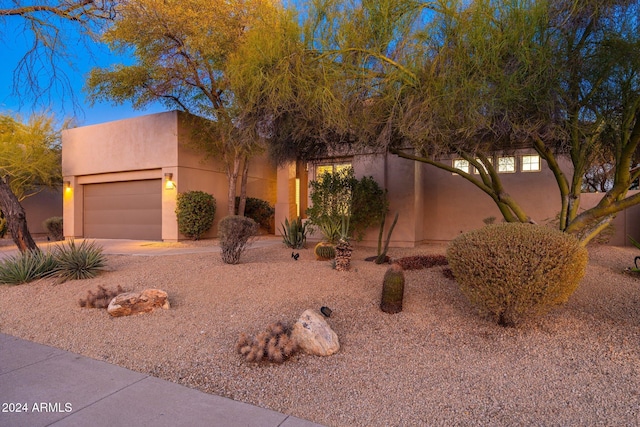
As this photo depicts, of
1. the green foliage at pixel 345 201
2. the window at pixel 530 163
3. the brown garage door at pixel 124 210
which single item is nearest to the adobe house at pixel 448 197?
the window at pixel 530 163

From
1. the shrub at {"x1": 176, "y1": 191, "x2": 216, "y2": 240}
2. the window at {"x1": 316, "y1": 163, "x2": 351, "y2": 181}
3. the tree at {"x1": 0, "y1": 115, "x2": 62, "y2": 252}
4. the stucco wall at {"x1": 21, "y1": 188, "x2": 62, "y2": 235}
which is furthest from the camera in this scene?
the stucco wall at {"x1": 21, "y1": 188, "x2": 62, "y2": 235}

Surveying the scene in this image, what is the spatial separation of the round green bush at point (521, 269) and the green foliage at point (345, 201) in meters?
6.32

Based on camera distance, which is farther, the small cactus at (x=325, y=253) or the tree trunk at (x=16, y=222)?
the tree trunk at (x=16, y=222)

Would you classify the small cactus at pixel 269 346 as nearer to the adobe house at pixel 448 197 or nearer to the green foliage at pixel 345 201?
the green foliage at pixel 345 201

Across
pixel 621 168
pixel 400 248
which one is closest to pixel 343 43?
pixel 621 168

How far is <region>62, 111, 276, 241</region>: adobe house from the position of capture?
14.8 metres

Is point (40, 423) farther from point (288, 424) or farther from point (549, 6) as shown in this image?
point (549, 6)

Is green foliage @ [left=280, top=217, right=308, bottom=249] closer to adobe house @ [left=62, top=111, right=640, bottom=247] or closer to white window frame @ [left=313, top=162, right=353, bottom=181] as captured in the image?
adobe house @ [left=62, top=111, right=640, bottom=247]

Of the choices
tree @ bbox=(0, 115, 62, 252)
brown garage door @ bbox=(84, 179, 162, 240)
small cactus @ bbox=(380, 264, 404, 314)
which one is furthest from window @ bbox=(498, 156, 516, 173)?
tree @ bbox=(0, 115, 62, 252)

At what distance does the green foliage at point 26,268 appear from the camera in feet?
24.7

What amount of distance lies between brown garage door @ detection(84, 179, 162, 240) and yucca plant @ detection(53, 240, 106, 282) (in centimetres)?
756

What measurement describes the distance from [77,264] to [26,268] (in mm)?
867

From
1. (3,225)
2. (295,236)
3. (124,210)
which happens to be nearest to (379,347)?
(295,236)

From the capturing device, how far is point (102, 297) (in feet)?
19.7
